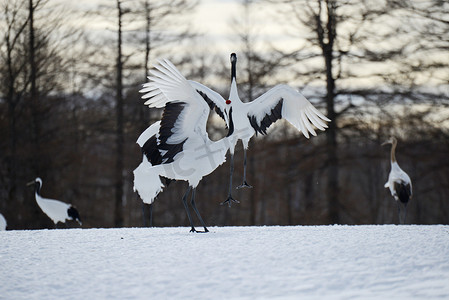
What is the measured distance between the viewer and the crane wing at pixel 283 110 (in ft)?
33.0

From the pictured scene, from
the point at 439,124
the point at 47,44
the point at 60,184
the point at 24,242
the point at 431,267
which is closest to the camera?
the point at 431,267

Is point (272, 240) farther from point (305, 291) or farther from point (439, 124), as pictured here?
point (439, 124)

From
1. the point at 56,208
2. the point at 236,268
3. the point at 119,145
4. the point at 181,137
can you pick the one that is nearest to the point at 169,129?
the point at 181,137

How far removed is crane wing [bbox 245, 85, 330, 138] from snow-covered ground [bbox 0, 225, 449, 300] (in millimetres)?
3056

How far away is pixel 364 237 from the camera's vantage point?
7.06 metres

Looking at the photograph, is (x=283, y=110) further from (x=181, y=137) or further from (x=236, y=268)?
(x=236, y=268)

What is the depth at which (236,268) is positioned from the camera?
5.51 metres

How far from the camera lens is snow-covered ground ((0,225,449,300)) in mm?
4902

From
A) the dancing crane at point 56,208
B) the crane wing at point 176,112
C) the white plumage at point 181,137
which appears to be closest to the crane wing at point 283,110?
the white plumage at point 181,137

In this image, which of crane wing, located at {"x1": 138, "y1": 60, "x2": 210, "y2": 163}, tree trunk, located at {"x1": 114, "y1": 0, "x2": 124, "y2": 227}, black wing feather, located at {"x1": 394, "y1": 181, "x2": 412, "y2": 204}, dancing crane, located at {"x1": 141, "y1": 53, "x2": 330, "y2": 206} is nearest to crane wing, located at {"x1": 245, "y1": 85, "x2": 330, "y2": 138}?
dancing crane, located at {"x1": 141, "y1": 53, "x2": 330, "y2": 206}

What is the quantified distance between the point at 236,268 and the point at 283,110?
17.1 ft

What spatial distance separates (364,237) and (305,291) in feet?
7.88

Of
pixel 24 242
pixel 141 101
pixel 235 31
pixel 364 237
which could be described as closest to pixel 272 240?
pixel 364 237

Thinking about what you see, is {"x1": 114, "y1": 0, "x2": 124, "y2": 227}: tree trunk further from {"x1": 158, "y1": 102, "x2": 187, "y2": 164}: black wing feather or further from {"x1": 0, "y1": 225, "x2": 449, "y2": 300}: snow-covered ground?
{"x1": 0, "y1": 225, "x2": 449, "y2": 300}: snow-covered ground
